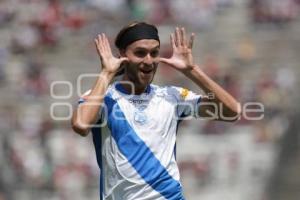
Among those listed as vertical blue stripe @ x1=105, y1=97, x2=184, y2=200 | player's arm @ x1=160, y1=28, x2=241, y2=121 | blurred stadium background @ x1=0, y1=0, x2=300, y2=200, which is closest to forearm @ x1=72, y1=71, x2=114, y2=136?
vertical blue stripe @ x1=105, y1=97, x2=184, y2=200

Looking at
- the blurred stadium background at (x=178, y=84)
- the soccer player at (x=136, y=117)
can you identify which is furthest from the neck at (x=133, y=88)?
the blurred stadium background at (x=178, y=84)

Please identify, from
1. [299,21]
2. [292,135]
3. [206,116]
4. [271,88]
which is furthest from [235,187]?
[206,116]

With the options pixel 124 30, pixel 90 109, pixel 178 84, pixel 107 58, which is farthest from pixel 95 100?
pixel 178 84

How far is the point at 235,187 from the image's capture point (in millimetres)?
A: 13031

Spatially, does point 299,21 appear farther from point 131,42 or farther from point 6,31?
point 131,42

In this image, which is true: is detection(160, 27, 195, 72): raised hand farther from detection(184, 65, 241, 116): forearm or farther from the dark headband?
the dark headband

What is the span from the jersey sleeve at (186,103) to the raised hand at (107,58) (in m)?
0.46

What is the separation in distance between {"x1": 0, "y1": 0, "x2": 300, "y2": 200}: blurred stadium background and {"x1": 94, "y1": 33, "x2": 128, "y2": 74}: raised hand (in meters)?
7.64

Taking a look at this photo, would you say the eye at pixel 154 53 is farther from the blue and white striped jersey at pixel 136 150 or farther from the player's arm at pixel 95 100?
the blue and white striped jersey at pixel 136 150

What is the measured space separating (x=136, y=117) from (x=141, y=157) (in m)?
0.24

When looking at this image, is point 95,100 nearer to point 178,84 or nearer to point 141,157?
point 141,157

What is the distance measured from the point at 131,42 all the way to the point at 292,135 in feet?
27.0

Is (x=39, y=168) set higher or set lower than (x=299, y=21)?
lower

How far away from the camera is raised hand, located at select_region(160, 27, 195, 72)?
5688 millimetres
